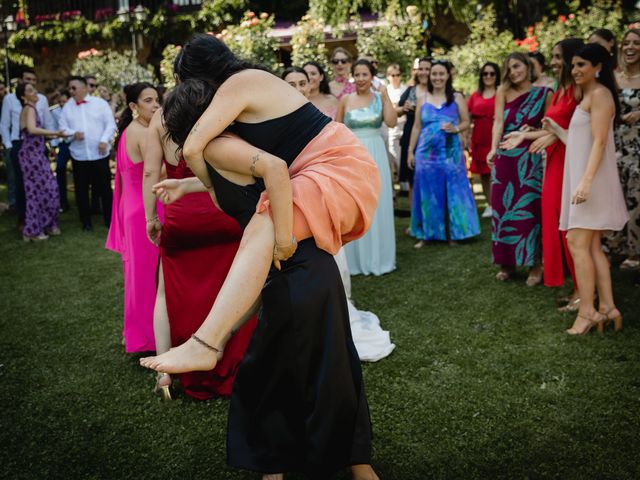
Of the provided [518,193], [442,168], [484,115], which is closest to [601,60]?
[518,193]

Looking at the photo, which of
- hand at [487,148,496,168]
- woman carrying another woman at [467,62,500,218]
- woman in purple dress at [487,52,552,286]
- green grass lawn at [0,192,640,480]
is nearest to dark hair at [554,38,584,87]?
woman in purple dress at [487,52,552,286]

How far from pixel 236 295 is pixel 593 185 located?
2.80 meters

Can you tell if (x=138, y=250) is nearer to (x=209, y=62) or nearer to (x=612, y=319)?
(x=209, y=62)

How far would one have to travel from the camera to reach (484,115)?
25.6 ft

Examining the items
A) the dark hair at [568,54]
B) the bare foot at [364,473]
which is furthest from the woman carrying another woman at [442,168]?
the bare foot at [364,473]

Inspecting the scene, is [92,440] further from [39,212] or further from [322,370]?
[39,212]

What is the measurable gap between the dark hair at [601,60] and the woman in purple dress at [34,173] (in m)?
7.12

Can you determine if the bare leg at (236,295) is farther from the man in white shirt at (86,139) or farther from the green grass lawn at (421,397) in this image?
the man in white shirt at (86,139)

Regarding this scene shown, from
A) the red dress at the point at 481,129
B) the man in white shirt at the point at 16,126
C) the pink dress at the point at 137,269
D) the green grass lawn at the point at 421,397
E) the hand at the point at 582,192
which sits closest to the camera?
the green grass lawn at the point at 421,397

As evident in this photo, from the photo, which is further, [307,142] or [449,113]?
[449,113]

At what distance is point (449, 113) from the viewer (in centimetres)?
682

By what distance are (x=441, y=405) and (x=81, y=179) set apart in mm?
7213

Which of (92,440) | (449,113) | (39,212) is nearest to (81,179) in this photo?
(39,212)

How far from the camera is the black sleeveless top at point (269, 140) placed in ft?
7.66
